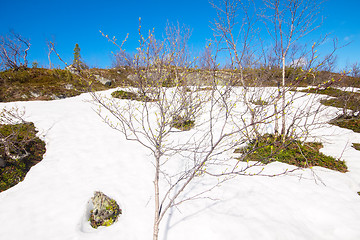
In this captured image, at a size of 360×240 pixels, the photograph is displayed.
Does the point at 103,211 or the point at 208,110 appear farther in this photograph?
the point at 208,110

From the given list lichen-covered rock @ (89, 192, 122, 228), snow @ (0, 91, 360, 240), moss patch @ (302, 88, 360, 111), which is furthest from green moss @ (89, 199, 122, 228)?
moss patch @ (302, 88, 360, 111)

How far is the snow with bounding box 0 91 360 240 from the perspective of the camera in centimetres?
308

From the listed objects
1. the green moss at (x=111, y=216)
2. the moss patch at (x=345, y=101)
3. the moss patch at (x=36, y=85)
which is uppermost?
the moss patch at (x=36, y=85)

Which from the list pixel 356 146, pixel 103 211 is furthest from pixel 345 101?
pixel 103 211

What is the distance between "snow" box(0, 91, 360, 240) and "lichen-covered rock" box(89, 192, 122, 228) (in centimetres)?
14

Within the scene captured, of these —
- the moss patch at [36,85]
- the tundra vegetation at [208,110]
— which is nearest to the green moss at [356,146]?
the tundra vegetation at [208,110]

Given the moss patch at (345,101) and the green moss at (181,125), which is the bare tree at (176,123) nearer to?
the green moss at (181,125)

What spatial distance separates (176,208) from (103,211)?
1.70 meters

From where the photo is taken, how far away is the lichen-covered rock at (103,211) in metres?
3.40

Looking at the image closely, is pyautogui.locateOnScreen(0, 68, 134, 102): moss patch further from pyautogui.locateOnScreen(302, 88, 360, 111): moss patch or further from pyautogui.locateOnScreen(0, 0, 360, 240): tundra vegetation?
pyautogui.locateOnScreen(302, 88, 360, 111): moss patch

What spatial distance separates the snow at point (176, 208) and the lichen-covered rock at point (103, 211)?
14cm

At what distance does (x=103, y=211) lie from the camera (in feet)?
11.6

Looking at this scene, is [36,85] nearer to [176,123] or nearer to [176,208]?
[176,123]

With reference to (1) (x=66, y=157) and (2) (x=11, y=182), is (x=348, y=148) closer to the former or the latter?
(1) (x=66, y=157)
